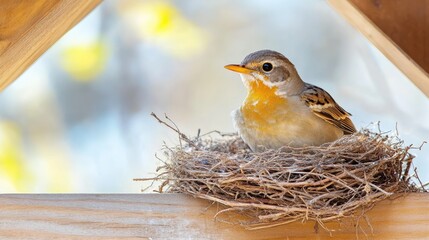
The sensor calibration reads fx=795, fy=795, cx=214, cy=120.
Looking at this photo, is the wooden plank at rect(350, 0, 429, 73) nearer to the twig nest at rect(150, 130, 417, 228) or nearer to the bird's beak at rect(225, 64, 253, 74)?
the twig nest at rect(150, 130, 417, 228)

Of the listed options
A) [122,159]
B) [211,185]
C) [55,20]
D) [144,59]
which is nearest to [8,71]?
[55,20]

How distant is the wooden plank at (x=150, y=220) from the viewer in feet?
9.16

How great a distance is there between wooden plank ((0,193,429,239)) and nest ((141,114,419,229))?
0.15 ft

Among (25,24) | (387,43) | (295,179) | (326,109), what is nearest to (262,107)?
(326,109)

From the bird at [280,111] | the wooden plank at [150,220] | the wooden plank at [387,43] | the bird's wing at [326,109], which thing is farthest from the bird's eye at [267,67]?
the wooden plank at [150,220]

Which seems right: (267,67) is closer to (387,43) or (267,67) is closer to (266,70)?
(266,70)

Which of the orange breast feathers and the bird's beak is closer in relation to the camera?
the orange breast feathers

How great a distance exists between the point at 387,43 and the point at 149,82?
3639mm

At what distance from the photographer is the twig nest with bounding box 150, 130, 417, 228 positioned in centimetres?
289

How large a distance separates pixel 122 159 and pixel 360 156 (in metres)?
3.31

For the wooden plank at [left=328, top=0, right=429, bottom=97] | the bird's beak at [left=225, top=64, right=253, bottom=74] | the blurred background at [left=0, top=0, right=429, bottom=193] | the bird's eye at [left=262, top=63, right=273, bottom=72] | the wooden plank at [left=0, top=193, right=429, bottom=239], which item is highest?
the blurred background at [left=0, top=0, right=429, bottom=193]

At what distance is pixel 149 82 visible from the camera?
6816mm

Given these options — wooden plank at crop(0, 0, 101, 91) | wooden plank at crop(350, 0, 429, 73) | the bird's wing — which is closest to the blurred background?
the bird's wing

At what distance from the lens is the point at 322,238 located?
2.91 meters
